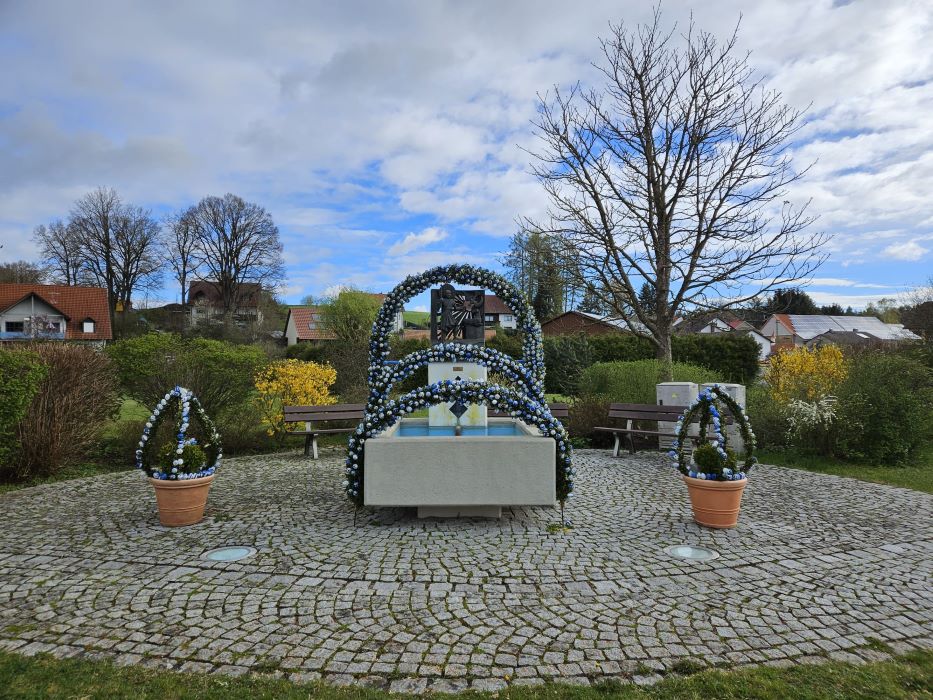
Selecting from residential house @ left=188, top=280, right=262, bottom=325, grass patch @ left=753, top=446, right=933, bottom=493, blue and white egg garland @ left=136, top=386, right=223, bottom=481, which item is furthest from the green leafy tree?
residential house @ left=188, top=280, right=262, bottom=325

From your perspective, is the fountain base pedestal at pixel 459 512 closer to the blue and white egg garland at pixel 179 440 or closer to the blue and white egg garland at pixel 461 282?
the blue and white egg garland at pixel 179 440

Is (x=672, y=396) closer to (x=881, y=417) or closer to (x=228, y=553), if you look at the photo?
(x=881, y=417)

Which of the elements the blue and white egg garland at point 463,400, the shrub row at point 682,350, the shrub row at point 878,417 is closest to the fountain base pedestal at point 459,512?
the blue and white egg garland at point 463,400

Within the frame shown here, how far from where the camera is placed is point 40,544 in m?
4.96

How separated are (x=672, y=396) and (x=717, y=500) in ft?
16.4

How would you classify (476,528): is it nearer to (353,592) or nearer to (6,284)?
(353,592)

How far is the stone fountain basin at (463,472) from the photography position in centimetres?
531

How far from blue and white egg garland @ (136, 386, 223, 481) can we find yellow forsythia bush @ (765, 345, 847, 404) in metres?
9.20

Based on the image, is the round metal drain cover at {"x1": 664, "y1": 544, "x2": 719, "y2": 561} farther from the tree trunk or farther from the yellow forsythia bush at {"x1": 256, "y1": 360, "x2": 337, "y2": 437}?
the yellow forsythia bush at {"x1": 256, "y1": 360, "x2": 337, "y2": 437}

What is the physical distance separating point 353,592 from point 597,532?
2528 millimetres

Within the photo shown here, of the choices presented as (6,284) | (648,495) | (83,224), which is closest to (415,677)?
(648,495)

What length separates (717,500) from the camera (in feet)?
17.6

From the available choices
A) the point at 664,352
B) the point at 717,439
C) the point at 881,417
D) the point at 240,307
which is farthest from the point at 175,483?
the point at 240,307

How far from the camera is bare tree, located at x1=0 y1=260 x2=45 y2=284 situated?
43406 millimetres
